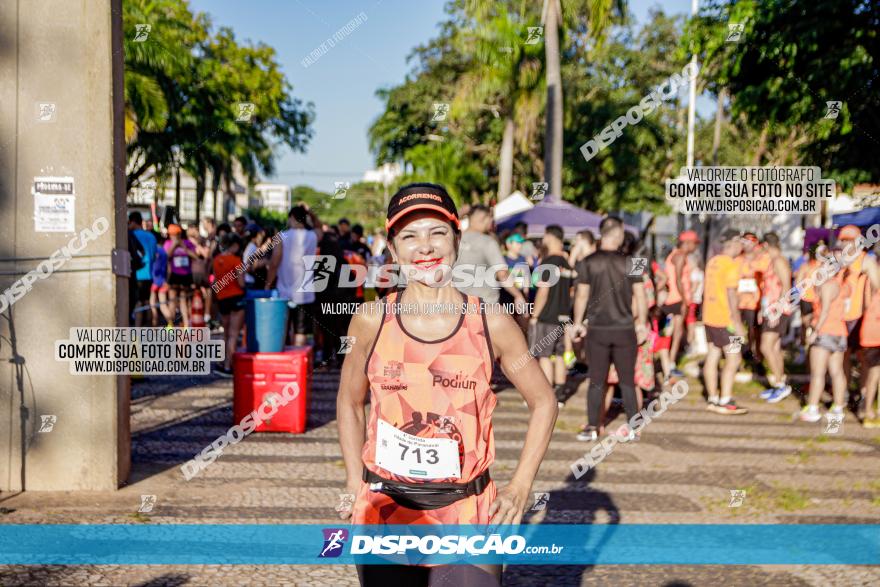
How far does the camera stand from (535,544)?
522 cm

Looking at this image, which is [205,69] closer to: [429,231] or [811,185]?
[811,185]

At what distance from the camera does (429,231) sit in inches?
106

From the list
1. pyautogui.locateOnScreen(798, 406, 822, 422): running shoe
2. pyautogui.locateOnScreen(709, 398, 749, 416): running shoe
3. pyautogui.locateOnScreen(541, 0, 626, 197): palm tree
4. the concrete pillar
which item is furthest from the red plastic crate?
pyautogui.locateOnScreen(541, 0, 626, 197): palm tree

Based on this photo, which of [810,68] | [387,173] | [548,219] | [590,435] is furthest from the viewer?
[387,173]

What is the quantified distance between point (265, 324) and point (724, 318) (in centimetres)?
534

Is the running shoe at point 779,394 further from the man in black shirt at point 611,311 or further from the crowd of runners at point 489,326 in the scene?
the man in black shirt at point 611,311

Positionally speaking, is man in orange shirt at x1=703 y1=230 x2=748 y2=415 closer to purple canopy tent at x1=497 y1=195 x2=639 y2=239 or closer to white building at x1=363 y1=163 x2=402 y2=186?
purple canopy tent at x1=497 y1=195 x2=639 y2=239

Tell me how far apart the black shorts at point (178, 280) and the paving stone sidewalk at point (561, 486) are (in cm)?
481

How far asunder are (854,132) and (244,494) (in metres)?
11.7

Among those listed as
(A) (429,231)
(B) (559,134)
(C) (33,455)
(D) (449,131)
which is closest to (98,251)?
(C) (33,455)

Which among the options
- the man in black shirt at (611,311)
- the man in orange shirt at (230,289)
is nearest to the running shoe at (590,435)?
the man in black shirt at (611,311)

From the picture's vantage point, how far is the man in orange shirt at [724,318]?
31.8 feet

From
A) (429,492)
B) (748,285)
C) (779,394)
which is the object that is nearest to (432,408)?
(429,492)

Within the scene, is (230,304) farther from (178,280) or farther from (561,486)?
(561,486)
